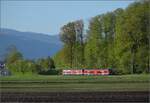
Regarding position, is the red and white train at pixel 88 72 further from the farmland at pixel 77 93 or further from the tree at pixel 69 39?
the farmland at pixel 77 93

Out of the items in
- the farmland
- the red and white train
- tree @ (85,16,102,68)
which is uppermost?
tree @ (85,16,102,68)

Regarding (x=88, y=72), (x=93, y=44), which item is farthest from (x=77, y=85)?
(x=88, y=72)

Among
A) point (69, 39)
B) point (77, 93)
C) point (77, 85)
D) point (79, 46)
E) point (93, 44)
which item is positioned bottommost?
point (77, 93)

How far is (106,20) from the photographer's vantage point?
269 ft

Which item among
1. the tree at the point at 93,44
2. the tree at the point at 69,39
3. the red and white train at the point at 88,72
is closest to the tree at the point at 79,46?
the tree at the point at 69,39

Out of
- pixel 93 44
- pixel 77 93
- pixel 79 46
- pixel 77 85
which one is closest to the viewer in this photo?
pixel 77 93

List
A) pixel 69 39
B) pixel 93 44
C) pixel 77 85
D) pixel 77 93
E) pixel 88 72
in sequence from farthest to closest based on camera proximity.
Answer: pixel 69 39, pixel 88 72, pixel 93 44, pixel 77 85, pixel 77 93

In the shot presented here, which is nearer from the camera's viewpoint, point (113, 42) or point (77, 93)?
point (77, 93)

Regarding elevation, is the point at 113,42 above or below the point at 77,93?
above

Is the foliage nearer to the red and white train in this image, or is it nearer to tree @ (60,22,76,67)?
tree @ (60,22,76,67)

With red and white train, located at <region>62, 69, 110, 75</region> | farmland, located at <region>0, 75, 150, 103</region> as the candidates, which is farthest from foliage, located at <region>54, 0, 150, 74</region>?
farmland, located at <region>0, 75, 150, 103</region>

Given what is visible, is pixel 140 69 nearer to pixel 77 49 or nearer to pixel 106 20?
pixel 106 20

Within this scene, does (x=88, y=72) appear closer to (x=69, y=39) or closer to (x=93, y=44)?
(x=93, y=44)

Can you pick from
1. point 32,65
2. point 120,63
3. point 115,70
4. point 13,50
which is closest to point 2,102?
point 120,63
